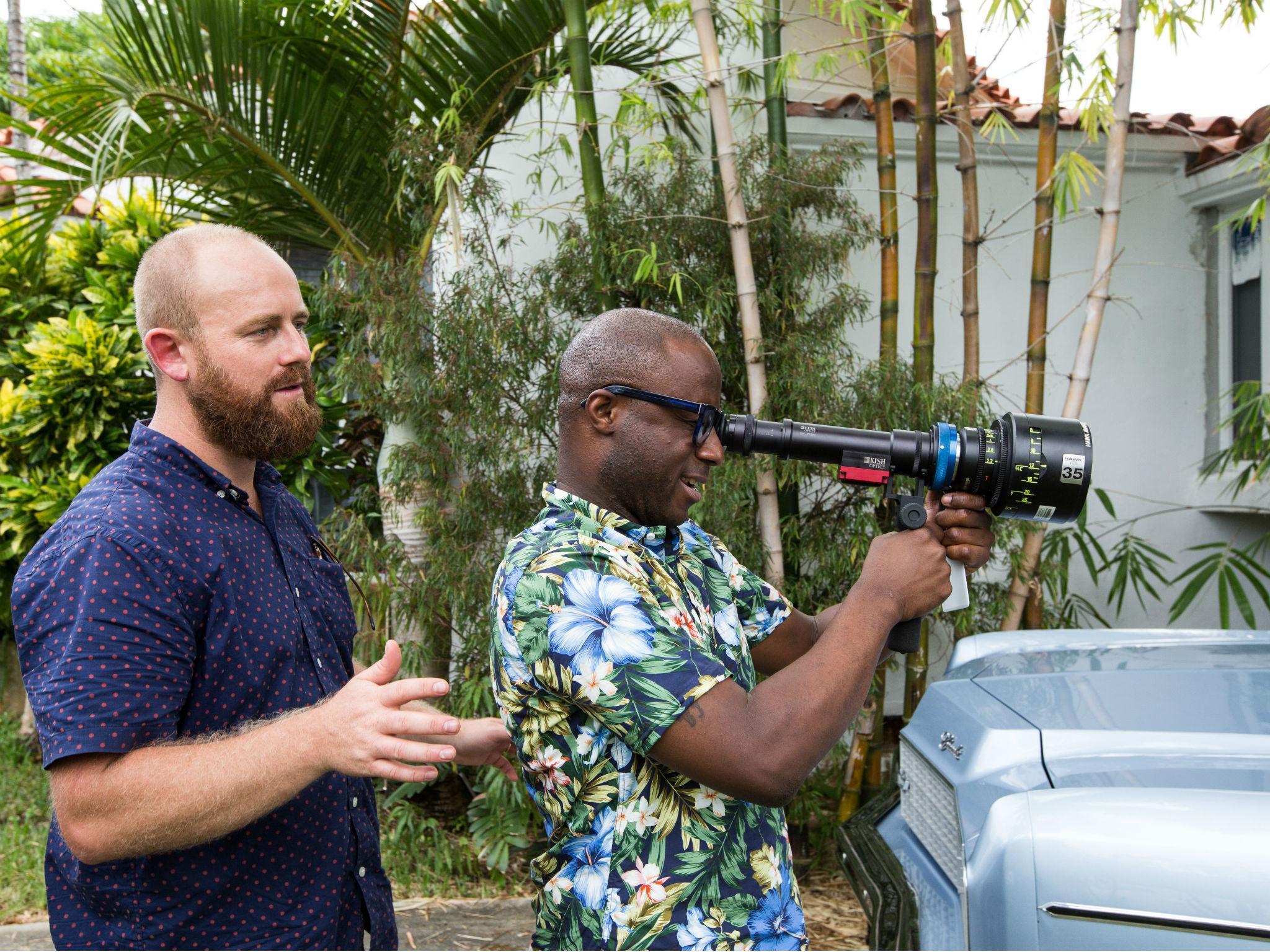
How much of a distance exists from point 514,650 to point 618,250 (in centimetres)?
254

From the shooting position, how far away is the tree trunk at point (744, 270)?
3467 mm

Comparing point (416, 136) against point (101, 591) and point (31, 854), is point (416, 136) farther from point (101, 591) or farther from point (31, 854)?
point (31, 854)

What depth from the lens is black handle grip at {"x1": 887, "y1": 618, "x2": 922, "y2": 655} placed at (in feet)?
5.98

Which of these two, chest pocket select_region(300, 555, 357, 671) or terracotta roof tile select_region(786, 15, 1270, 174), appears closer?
chest pocket select_region(300, 555, 357, 671)

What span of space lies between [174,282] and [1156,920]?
195 cm

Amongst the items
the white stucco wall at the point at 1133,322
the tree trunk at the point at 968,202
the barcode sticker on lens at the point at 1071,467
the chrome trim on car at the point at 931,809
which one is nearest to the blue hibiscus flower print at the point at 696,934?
the chrome trim on car at the point at 931,809

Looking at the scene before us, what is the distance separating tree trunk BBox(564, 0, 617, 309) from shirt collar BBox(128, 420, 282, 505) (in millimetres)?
2275

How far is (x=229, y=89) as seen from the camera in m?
4.24

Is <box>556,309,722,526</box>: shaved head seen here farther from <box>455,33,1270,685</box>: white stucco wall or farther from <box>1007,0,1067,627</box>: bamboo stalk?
<box>455,33,1270,685</box>: white stucco wall

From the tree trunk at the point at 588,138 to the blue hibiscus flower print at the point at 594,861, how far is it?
104 inches

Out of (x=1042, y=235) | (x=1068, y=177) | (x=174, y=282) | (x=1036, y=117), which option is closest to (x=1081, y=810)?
(x=174, y=282)

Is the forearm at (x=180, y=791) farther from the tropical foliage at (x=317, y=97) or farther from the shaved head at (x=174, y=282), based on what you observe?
the tropical foliage at (x=317, y=97)

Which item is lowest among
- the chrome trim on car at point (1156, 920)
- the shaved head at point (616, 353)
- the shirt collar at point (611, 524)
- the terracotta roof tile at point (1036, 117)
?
the chrome trim on car at point (1156, 920)

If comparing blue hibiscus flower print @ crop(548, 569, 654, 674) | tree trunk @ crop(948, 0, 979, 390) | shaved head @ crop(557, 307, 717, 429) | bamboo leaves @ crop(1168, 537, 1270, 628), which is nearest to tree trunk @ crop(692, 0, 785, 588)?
tree trunk @ crop(948, 0, 979, 390)
